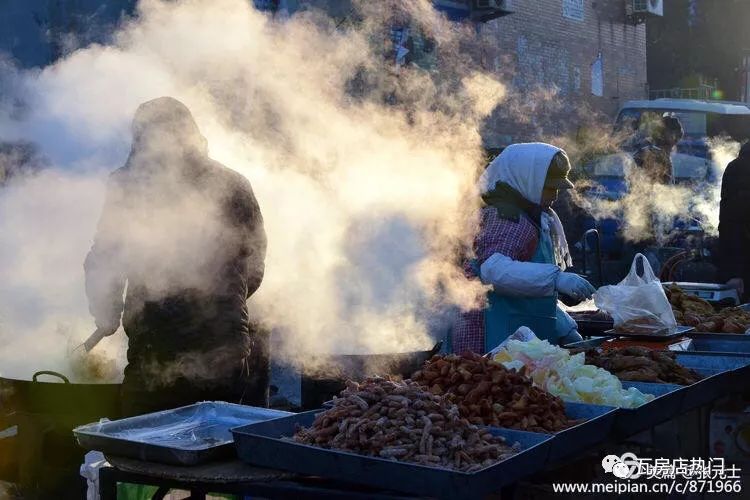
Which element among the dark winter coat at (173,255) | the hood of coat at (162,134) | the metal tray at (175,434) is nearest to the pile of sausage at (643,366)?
the metal tray at (175,434)

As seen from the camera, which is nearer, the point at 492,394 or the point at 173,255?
the point at 492,394

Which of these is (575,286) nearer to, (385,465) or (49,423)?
(385,465)

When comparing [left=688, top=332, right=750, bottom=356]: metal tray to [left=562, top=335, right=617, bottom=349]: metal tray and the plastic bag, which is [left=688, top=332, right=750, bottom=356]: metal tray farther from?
[left=562, top=335, right=617, bottom=349]: metal tray

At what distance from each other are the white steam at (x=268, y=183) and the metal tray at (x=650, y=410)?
1446 millimetres

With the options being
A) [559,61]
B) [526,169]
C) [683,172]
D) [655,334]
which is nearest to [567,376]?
[526,169]

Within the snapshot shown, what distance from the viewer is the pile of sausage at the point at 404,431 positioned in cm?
235

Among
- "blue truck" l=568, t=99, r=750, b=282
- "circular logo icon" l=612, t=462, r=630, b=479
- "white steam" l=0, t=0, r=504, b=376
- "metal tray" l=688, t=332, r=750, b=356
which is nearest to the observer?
"circular logo icon" l=612, t=462, r=630, b=479

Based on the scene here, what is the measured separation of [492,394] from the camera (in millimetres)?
2947

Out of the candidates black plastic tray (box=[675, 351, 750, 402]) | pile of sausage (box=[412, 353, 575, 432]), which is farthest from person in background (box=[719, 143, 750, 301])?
pile of sausage (box=[412, 353, 575, 432])

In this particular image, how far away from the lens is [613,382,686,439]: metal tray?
288 centimetres

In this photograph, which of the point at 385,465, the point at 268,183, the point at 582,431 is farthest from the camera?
the point at 268,183

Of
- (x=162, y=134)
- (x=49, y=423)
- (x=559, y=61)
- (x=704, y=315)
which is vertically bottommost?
(x=704, y=315)

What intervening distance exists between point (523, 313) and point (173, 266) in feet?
6.09

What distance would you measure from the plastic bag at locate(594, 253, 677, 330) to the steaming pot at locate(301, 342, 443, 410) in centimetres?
109
